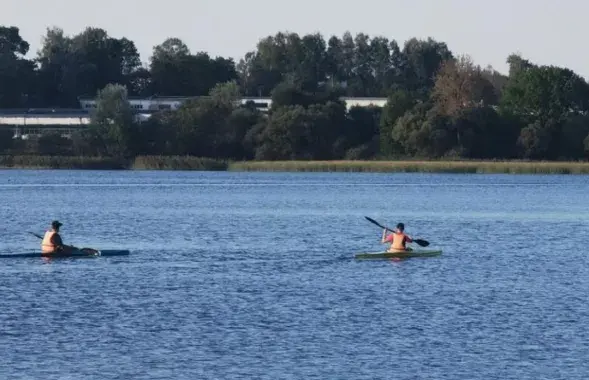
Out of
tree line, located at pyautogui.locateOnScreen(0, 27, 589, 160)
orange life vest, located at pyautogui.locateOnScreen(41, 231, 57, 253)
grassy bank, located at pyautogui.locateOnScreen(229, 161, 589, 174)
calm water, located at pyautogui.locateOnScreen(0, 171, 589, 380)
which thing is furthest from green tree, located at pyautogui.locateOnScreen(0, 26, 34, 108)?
orange life vest, located at pyautogui.locateOnScreen(41, 231, 57, 253)

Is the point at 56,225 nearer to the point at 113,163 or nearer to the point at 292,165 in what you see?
the point at 292,165

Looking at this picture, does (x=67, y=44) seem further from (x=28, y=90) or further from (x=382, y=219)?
(x=382, y=219)

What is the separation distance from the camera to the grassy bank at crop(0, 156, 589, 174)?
115m

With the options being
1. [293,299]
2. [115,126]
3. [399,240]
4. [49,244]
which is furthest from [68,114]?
[293,299]

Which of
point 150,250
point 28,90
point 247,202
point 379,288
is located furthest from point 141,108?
point 379,288

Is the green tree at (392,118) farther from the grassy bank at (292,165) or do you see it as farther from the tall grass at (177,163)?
the tall grass at (177,163)

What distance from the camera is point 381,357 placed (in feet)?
91.2

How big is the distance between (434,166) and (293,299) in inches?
3256

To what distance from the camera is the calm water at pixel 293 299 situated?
27.2m

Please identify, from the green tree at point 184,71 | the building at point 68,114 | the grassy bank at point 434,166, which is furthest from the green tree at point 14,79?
the grassy bank at point 434,166

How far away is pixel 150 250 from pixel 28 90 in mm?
125900

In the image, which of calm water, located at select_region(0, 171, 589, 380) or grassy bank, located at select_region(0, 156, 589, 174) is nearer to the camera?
calm water, located at select_region(0, 171, 589, 380)

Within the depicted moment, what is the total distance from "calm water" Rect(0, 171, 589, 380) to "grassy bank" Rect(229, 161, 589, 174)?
4161 centimetres

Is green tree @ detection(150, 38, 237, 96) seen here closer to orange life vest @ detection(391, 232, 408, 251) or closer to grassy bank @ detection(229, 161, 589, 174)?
grassy bank @ detection(229, 161, 589, 174)
